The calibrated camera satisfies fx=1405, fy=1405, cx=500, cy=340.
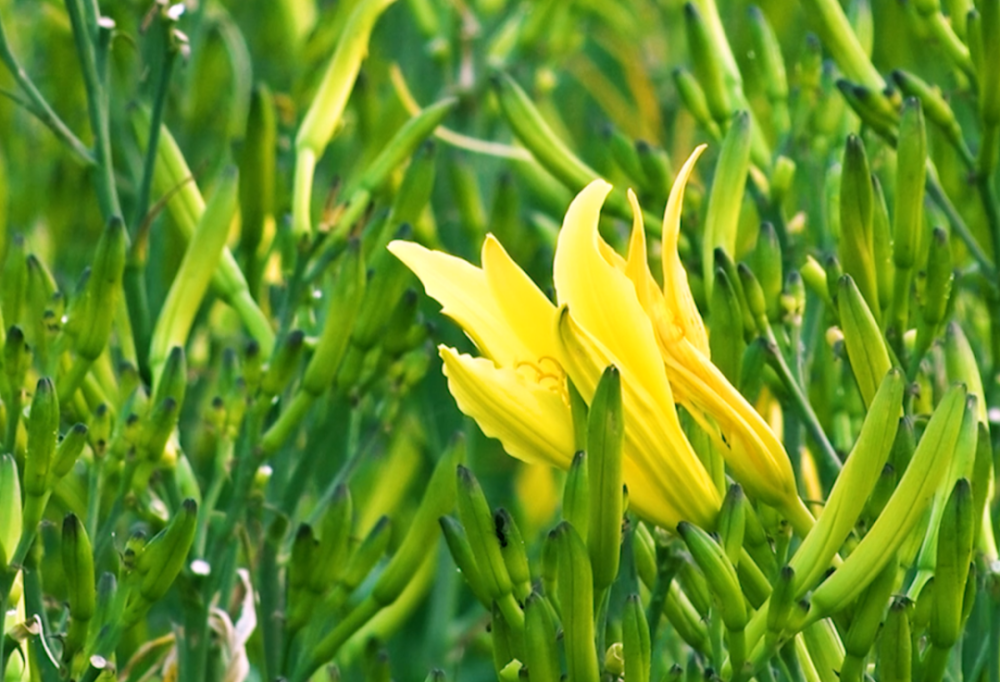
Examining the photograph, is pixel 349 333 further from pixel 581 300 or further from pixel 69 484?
pixel 581 300

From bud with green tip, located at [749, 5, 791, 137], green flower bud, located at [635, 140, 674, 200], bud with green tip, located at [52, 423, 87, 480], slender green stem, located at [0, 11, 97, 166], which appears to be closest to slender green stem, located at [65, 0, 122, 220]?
slender green stem, located at [0, 11, 97, 166]

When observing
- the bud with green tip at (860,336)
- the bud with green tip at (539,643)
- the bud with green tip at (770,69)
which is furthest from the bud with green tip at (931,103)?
the bud with green tip at (539,643)

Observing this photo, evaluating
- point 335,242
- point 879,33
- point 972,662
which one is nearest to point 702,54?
point 335,242

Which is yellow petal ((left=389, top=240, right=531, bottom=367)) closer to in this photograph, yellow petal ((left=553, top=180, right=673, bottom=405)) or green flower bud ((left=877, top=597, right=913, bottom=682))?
yellow petal ((left=553, top=180, right=673, bottom=405))

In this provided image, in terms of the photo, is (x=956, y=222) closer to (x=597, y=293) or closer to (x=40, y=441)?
(x=597, y=293)

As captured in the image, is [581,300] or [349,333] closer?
[581,300]
